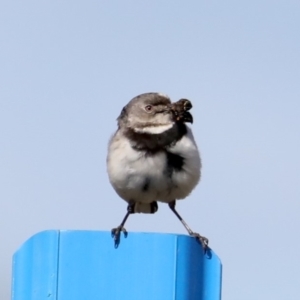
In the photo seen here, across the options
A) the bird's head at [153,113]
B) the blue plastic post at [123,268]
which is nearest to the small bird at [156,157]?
the bird's head at [153,113]

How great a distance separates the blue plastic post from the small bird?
252 cm

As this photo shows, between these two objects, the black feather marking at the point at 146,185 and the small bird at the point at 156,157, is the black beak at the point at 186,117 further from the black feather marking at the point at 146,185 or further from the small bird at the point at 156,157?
the black feather marking at the point at 146,185

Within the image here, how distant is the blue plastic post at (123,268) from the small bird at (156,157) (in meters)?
2.52

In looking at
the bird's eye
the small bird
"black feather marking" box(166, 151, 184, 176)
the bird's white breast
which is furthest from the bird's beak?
"black feather marking" box(166, 151, 184, 176)

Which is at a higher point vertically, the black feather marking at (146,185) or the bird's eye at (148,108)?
the bird's eye at (148,108)

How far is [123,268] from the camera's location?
646 centimetres

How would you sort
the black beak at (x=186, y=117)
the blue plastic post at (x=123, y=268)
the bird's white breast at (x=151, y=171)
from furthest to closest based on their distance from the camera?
the black beak at (x=186, y=117), the bird's white breast at (x=151, y=171), the blue plastic post at (x=123, y=268)

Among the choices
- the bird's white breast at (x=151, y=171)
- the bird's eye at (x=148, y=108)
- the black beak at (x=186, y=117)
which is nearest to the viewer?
the bird's white breast at (x=151, y=171)

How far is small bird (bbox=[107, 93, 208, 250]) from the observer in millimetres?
9125

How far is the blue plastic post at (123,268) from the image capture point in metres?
6.40

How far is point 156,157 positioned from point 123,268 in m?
2.74

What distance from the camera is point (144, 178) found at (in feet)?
30.1

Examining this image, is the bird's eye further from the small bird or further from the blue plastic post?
the blue plastic post

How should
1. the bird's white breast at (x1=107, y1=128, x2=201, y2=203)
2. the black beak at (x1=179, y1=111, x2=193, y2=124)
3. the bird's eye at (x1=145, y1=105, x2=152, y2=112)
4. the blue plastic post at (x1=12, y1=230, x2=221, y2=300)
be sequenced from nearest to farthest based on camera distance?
the blue plastic post at (x1=12, y1=230, x2=221, y2=300)
the bird's white breast at (x1=107, y1=128, x2=201, y2=203)
the black beak at (x1=179, y1=111, x2=193, y2=124)
the bird's eye at (x1=145, y1=105, x2=152, y2=112)
